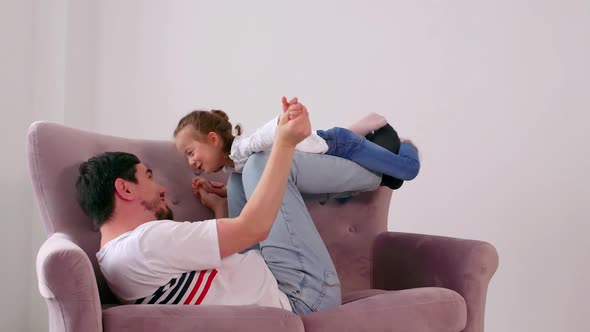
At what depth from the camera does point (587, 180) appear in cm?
270

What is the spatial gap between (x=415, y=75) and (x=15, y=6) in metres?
1.90

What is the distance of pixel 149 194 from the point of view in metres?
1.75

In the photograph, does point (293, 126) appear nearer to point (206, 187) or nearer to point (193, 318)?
point (193, 318)

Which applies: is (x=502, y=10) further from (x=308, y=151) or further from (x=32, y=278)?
(x=32, y=278)

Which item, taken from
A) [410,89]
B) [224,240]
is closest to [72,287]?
[224,240]

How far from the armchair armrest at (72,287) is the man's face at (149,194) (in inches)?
14.3

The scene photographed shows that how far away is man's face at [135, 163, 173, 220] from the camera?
173 cm

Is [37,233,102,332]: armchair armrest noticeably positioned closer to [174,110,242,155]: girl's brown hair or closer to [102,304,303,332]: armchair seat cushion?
[102,304,303,332]: armchair seat cushion

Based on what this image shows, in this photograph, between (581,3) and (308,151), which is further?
(581,3)

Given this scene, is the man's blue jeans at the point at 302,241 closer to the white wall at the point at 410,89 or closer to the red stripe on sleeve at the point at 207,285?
the red stripe on sleeve at the point at 207,285

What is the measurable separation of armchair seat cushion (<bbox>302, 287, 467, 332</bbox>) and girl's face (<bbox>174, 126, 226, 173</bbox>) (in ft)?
2.22

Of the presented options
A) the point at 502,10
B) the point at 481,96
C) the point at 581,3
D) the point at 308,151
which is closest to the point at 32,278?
the point at 308,151

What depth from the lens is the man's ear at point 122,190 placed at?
1.69 metres

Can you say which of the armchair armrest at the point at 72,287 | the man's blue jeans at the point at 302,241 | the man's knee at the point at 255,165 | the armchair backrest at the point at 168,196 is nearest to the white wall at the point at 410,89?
the armchair backrest at the point at 168,196
